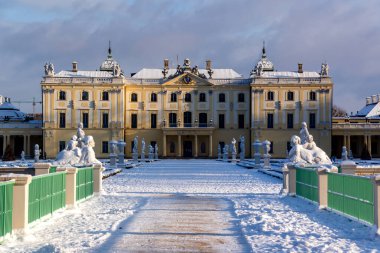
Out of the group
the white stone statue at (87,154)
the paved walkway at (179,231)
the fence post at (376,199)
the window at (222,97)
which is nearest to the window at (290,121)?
the window at (222,97)

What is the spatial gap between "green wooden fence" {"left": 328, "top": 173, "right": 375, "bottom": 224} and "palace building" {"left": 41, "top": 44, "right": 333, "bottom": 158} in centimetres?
5341

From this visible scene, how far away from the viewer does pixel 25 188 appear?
9930 millimetres

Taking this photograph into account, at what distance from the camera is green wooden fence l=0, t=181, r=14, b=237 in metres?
9.04

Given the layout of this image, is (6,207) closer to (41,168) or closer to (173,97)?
(41,168)

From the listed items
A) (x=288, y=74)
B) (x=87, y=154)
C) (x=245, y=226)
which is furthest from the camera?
(x=288, y=74)

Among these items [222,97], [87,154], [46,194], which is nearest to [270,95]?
[222,97]

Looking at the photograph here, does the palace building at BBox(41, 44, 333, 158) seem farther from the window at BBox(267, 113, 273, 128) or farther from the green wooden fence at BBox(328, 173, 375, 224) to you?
the green wooden fence at BBox(328, 173, 375, 224)

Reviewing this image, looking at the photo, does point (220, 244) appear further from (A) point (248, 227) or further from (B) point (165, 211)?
(B) point (165, 211)

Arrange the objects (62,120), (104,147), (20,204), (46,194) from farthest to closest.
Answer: (104,147), (62,120), (46,194), (20,204)

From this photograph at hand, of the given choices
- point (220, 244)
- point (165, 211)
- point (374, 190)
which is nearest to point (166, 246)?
point (220, 244)

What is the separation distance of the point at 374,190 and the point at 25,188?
5.15 metres

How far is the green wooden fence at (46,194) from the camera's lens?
10.8m

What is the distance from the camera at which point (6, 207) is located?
928 centimetres

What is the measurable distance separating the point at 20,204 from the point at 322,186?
6633 mm
